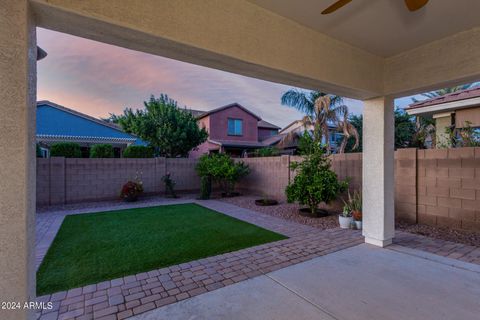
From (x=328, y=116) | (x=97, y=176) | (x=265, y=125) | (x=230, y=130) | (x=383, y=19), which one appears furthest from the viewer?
(x=265, y=125)

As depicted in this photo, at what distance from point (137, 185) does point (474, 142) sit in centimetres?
1008

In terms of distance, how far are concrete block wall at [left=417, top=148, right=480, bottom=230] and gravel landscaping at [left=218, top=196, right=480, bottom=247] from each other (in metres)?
0.18

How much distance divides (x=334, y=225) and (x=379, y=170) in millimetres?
2053

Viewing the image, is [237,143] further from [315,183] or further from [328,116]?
[315,183]

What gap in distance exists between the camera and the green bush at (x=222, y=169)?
10.1 m

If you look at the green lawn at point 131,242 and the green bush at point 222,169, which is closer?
the green lawn at point 131,242

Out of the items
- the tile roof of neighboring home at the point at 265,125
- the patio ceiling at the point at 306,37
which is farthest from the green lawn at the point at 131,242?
the tile roof of neighboring home at the point at 265,125

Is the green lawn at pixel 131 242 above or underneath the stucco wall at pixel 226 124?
underneath

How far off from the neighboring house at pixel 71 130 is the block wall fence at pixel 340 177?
5240 millimetres

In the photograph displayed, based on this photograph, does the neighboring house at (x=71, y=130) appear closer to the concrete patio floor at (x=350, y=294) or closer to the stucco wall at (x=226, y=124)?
the stucco wall at (x=226, y=124)

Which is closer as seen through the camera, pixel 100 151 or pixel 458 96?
pixel 458 96

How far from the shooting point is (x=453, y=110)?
A: 8.26 metres

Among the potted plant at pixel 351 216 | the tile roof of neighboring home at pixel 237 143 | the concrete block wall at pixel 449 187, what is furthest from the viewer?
the tile roof of neighboring home at pixel 237 143

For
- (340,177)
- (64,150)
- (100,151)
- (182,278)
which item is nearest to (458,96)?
(340,177)
